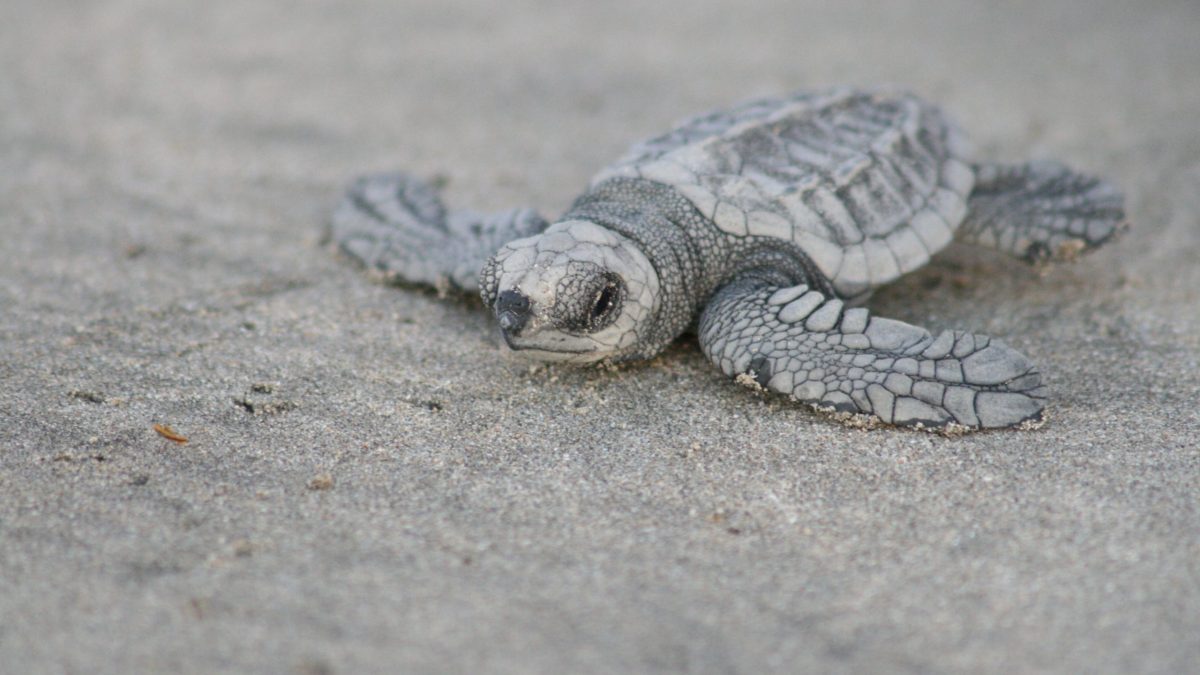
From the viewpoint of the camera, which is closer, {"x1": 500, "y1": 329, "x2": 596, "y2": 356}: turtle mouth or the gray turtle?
the gray turtle

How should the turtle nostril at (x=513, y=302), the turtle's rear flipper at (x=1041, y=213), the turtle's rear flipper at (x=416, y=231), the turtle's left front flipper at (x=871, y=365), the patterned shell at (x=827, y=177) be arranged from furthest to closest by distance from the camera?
the turtle's rear flipper at (x=1041, y=213) < the turtle's rear flipper at (x=416, y=231) < the patterned shell at (x=827, y=177) < the turtle nostril at (x=513, y=302) < the turtle's left front flipper at (x=871, y=365)

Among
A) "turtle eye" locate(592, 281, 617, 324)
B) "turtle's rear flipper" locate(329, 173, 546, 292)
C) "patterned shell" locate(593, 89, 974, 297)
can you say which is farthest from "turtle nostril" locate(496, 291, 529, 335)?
"patterned shell" locate(593, 89, 974, 297)

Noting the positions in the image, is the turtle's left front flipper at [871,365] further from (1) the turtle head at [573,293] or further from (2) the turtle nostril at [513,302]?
(2) the turtle nostril at [513,302]

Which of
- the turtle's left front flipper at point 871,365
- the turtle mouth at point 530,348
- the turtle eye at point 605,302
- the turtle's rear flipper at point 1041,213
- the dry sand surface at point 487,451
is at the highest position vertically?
the turtle's rear flipper at point 1041,213

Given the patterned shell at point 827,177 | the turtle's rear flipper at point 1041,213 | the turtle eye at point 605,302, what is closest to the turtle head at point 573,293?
the turtle eye at point 605,302

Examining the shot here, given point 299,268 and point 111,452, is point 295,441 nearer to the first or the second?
point 111,452

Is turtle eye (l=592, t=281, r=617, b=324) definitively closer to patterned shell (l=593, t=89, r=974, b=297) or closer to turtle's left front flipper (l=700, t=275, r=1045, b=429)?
turtle's left front flipper (l=700, t=275, r=1045, b=429)

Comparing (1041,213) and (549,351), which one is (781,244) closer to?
(549,351)

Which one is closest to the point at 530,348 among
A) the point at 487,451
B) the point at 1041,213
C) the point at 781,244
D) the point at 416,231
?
the point at 487,451
